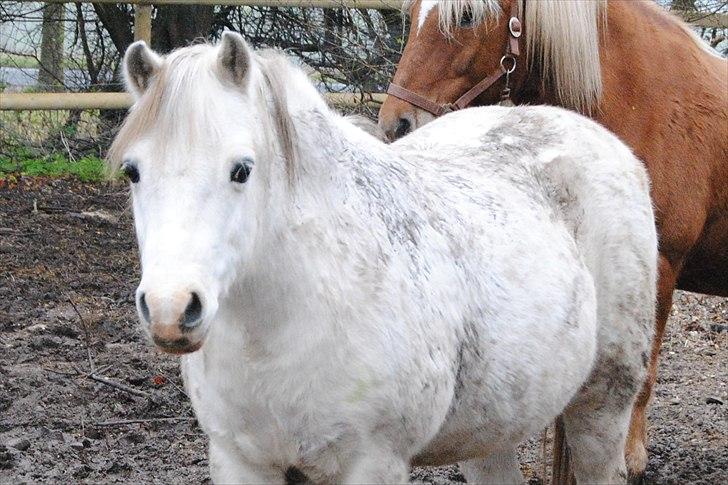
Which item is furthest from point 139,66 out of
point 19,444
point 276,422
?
point 19,444

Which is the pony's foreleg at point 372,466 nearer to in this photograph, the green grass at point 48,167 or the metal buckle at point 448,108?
the metal buckle at point 448,108

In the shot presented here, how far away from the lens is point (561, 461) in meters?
3.87

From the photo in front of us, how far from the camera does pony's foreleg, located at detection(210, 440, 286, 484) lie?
272 cm

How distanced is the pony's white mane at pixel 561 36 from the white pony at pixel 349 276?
2.77 feet

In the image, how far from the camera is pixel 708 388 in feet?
18.0

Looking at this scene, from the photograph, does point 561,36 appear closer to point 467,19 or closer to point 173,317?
point 467,19

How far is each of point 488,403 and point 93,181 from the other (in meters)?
5.86

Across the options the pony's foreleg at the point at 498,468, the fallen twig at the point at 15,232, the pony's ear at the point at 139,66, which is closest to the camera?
the pony's ear at the point at 139,66

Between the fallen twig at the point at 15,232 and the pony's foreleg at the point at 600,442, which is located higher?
the pony's foreleg at the point at 600,442

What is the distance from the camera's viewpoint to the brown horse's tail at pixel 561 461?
3845mm

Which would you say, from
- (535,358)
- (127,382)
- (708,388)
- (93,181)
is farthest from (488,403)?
(93,181)

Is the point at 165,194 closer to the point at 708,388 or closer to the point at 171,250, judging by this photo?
the point at 171,250

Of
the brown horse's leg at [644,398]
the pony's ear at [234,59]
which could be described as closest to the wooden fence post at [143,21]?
the brown horse's leg at [644,398]

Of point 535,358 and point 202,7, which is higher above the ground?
point 535,358
